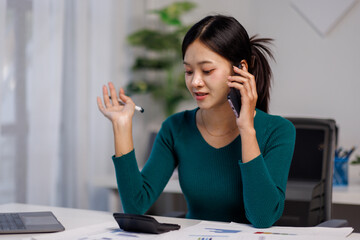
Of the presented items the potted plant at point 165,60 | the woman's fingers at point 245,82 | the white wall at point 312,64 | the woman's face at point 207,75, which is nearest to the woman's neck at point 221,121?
the woman's face at point 207,75

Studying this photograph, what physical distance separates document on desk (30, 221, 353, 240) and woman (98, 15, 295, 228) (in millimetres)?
90

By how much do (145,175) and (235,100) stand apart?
Answer: 42cm

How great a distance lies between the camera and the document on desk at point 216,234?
1176 millimetres

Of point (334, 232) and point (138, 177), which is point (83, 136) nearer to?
point (138, 177)

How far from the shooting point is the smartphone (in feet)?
4.47

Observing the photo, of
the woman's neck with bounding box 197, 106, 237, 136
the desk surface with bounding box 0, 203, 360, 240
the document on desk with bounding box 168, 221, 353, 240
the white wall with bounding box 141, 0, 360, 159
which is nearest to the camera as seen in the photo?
the document on desk with bounding box 168, 221, 353, 240

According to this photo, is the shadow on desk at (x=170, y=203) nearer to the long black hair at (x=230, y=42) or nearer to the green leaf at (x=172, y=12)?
the green leaf at (x=172, y=12)

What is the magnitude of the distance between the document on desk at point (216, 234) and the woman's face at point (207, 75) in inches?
14.9

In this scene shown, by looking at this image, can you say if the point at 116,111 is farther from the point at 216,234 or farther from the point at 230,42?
the point at 216,234

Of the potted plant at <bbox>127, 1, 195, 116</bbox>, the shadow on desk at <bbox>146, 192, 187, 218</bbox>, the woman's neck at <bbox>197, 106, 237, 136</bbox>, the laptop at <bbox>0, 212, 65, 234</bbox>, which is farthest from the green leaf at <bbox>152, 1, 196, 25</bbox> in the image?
the laptop at <bbox>0, 212, 65, 234</bbox>

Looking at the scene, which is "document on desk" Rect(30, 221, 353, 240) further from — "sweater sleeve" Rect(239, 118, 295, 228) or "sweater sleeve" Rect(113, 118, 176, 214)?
"sweater sleeve" Rect(113, 118, 176, 214)

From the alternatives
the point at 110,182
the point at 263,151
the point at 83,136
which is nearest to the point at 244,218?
the point at 263,151

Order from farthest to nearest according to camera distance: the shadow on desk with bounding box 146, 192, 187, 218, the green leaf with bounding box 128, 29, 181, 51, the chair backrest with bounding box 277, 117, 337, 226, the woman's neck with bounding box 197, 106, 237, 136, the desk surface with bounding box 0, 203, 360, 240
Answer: the shadow on desk with bounding box 146, 192, 187, 218
the green leaf with bounding box 128, 29, 181, 51
the chair backrest with bounding box 277, 117, 337, 226
the woman's neck with bounding box 197, 106, 237, 136
the desk surface with bounding box 0, 203, 360, 240

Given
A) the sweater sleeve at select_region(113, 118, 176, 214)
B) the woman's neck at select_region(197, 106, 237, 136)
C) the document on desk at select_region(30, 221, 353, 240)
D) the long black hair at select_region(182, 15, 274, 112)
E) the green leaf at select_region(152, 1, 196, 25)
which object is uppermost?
the green leaf at select_region(152, 1, 196, 25)
